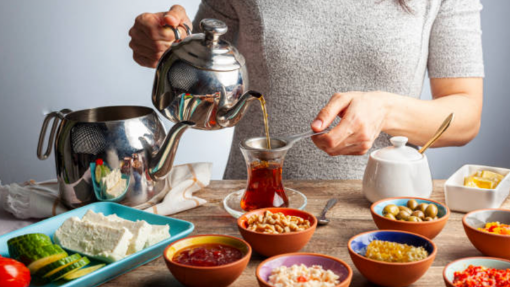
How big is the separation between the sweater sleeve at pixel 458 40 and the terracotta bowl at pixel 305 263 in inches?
38.6

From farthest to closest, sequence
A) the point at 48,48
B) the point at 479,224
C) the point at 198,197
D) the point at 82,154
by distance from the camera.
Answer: the point at 48,48 → the point at 198,197 → the point at 82,154 → the point at 479,224

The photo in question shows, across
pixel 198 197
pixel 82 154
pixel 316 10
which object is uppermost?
pixel 316 10

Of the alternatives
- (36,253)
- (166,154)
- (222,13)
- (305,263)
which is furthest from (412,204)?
(222,13)

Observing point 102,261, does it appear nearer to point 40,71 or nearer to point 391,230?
point 391,230

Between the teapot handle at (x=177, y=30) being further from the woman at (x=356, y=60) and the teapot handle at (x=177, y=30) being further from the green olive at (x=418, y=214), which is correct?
the green olive at (x=418, y=214)

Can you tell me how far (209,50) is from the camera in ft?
4.00

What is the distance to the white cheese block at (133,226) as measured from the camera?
1.04 meters

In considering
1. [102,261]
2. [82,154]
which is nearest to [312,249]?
[102,261]

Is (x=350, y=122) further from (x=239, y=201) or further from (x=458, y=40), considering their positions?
(x=458, y=40)

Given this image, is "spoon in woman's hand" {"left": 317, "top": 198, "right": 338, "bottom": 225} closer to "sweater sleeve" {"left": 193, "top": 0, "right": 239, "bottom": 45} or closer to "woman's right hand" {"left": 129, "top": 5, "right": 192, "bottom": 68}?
"woman's right hand" {"left": 129, "top": 5, "right": 192, "bottom": 68}

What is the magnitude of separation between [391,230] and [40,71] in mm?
2777

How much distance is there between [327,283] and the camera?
862mm

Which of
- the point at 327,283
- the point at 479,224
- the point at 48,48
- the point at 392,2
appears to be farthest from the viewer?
the point at 48,48

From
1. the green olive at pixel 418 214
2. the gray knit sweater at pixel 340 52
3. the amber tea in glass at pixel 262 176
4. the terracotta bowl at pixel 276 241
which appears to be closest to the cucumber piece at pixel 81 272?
the terracotta bowl at pixel 276 241
